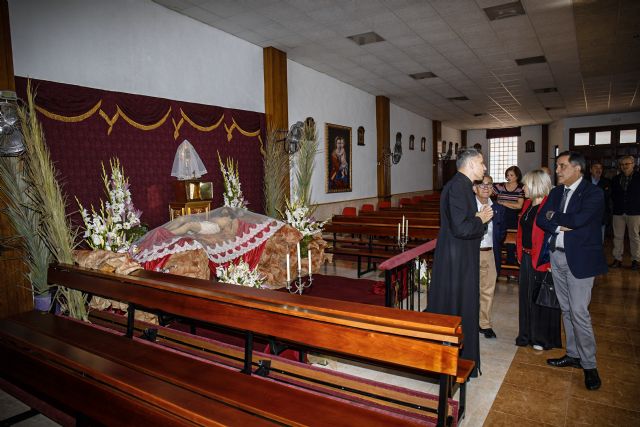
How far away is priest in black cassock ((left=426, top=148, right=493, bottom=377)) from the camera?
2.80m

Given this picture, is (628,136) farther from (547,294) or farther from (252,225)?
(252,225)

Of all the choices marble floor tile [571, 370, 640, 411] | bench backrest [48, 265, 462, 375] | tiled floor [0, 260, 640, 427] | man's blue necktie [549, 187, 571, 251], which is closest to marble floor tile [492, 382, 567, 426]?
tiled floor [0, 260, 640, 427]

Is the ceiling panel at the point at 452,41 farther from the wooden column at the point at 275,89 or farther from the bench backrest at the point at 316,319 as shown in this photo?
the bench backrest at the point at 316,319

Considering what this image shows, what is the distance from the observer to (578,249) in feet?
9.62

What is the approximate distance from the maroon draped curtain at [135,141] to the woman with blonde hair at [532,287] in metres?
4.48

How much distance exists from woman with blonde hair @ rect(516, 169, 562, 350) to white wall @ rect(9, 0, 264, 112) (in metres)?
4.79

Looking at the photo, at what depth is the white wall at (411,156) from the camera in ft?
44.5

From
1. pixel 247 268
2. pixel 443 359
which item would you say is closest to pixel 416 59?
pixel 247 268

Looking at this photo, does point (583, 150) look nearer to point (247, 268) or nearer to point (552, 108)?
point (552, 108)

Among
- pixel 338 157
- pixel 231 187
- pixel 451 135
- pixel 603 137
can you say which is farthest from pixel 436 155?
pixel 231 187

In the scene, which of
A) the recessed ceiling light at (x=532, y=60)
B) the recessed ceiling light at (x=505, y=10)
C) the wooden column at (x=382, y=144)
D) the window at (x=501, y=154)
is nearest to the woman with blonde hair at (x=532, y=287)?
the recessed ceiling light at (x=505, y=10)

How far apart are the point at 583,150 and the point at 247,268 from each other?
1562cm

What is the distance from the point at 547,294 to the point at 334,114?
7.37 meters

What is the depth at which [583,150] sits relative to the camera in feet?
50.2
